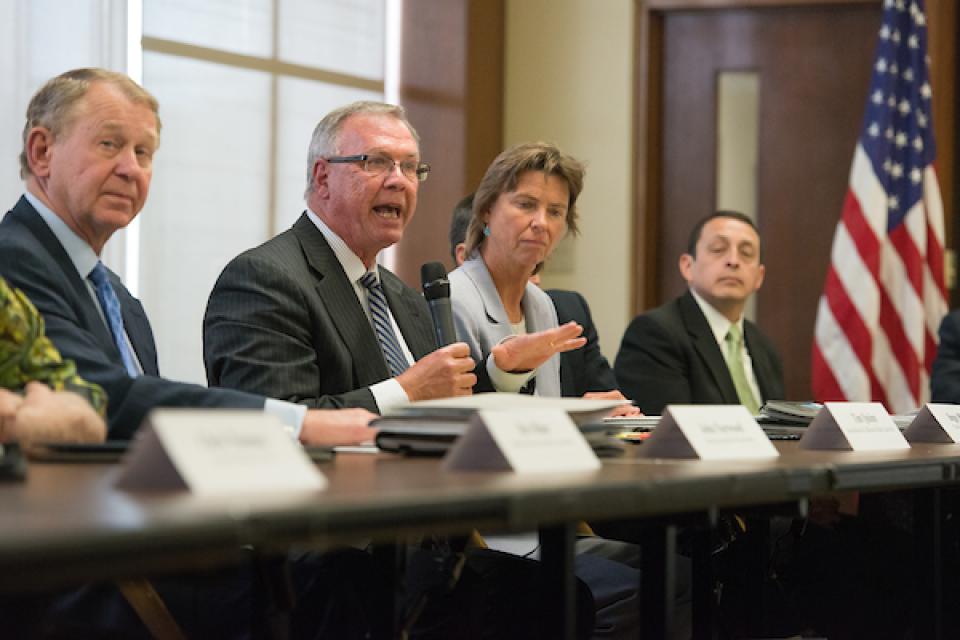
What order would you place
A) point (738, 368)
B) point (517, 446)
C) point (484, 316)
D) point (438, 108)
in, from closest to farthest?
1. point (517, 446)
2. point (484, 316)
3. point (738, 368)
4. point (438, 108)

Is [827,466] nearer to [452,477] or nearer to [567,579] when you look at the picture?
[567,579]

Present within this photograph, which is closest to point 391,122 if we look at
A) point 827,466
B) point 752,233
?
point 827,466

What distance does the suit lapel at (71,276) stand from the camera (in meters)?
2.16

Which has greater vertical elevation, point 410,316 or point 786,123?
point 786,123

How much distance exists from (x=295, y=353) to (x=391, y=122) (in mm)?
725

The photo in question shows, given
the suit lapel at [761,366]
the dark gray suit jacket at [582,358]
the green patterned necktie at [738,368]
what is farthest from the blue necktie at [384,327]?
the suit lapel at [761,366]

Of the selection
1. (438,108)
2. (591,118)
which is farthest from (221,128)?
(591,118)

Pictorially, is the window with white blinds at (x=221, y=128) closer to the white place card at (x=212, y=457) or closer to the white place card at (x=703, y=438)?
the white place card at (x=703, y=438)

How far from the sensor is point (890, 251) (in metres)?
5.57

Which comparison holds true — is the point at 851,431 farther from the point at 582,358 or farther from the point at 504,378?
the point at 582,358

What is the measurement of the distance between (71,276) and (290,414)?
0.53 m

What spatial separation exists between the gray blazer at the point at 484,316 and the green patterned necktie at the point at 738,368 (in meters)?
0.96

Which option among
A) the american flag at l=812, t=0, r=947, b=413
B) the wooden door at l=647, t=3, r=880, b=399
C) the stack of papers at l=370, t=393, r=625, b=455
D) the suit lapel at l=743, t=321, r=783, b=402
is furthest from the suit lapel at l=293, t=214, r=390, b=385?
the wooden door at l=647, t=3, r=880, b=399

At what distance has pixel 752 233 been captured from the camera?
15.2 ft
